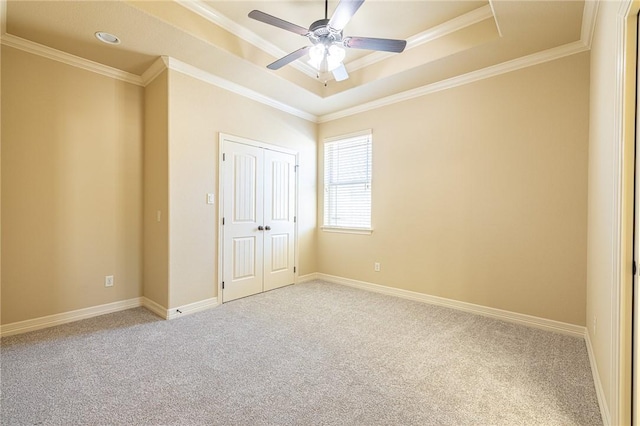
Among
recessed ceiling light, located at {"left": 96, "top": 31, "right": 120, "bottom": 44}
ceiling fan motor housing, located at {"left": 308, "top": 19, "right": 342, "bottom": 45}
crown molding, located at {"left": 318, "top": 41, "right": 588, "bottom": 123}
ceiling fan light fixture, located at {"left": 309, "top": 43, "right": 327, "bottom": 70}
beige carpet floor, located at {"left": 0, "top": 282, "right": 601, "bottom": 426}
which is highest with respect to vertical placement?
recessed ceiling light, located at {"left": 96, "top": 31, "right": 120, "bottom": 44}

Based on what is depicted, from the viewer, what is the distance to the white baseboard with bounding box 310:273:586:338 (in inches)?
111

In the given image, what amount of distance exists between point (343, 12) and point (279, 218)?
2897 mm

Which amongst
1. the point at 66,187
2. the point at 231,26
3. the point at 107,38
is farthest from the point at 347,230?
the point at 107,38

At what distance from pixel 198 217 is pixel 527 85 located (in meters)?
3.91

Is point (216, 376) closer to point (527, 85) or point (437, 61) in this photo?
point (437, 61)

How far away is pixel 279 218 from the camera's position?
14.6 feet

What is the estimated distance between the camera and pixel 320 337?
276cm

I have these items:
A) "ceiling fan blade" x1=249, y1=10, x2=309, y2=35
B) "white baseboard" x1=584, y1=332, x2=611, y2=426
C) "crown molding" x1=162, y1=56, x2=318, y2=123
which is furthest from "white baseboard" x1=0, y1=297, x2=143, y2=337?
"white baseboard" x1=584, y1=332, x2=611, y2=426

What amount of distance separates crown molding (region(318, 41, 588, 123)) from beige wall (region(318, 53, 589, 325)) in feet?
0.24

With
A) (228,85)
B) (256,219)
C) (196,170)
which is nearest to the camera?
(196,170)

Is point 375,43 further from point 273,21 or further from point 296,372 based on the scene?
point 296,372

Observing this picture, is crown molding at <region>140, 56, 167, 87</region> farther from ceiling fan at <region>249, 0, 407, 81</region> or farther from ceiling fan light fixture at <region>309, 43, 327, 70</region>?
ceiling fan light fixture at <region>309, 43, 327, 70</region>

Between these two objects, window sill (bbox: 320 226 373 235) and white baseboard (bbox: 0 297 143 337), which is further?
window sill (bbox: 320 226 373 235)

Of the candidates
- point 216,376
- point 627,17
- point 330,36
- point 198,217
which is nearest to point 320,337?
point 216,376
